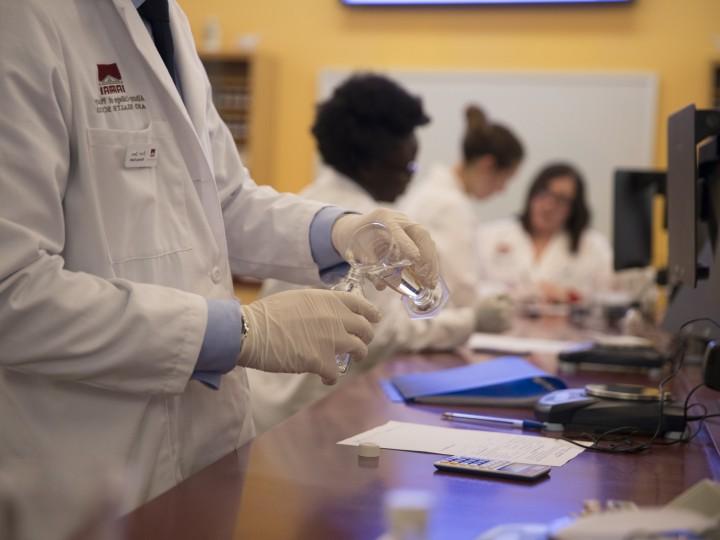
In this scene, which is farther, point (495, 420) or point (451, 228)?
point (451, 228)

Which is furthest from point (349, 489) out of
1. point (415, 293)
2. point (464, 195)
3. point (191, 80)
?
point (464, 195)

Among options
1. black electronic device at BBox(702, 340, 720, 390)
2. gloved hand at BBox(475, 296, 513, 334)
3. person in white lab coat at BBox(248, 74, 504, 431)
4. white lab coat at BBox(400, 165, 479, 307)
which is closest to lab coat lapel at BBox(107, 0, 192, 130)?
black electronic device at BBox(702, 340, 720, 390)

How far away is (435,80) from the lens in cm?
584

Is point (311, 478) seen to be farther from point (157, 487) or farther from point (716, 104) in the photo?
point (716, 104)

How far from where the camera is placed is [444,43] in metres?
5.90

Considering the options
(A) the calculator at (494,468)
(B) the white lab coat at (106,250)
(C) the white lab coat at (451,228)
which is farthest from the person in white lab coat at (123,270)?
(C) the white lab coat at (451,228)

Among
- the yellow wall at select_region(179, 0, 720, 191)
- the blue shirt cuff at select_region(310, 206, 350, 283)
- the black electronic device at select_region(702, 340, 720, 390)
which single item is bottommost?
the black electronic device at select_region(702, 340, 720, 390)

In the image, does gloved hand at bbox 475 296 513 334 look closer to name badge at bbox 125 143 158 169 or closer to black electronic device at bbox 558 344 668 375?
black electronic device at bbox 558 344 668 375

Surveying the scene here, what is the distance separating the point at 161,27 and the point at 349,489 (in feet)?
2.64

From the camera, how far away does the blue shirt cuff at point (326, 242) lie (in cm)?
159

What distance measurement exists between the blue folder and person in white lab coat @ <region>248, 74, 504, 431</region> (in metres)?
0.62

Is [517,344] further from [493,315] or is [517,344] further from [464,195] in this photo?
[464,195]

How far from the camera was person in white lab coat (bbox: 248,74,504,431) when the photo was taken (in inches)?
97.0

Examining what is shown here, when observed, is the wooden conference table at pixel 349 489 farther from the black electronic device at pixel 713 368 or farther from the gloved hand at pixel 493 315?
the gloved hand at pixel 493 315
